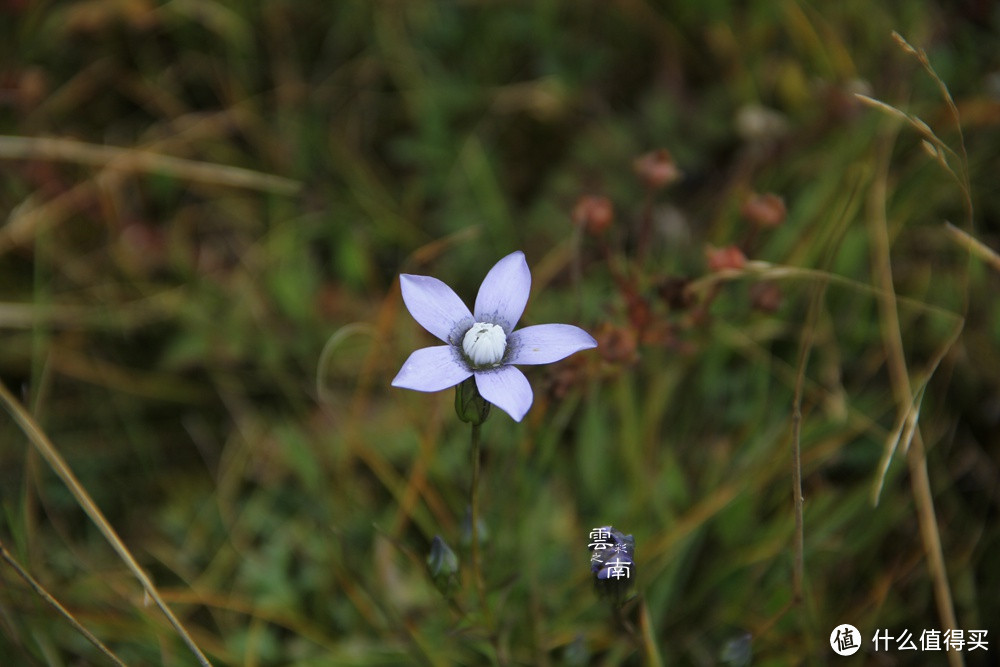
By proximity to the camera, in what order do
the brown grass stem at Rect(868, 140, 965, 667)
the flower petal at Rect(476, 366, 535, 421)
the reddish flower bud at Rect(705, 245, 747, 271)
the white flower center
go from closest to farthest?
the flower petal at Rect(476, 366, 535, 421) < the white flower center < the reddish flower bud at Rect(705, 245, 747, 271) < the brown grass stem at Rect(868, 140, 965, 667)

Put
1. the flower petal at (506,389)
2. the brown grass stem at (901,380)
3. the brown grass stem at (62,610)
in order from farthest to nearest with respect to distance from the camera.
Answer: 1. the brown grass stem at (901,380)
2. the brown grass stem at (62,610)
3. the flower petal at (506,389)

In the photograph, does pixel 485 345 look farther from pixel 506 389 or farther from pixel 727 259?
pixel 727 259

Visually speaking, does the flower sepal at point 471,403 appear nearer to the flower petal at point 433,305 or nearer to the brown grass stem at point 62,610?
the flower petal at point 433,305

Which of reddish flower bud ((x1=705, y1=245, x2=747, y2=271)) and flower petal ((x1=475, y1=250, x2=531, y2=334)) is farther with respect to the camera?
reddish flower bud ((x1=705, y1=245, x2=747, y2=271))

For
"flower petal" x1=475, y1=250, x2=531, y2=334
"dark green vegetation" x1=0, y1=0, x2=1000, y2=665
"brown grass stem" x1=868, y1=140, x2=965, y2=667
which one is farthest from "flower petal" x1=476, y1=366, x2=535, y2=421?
"brown grass stem" x1=868, y1=140, x2=965, y2=667

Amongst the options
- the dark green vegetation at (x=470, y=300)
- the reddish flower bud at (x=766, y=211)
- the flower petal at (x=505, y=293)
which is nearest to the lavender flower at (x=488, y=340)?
the flower petal at (x=505, y=293)

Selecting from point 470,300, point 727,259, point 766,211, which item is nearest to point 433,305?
point 727,259

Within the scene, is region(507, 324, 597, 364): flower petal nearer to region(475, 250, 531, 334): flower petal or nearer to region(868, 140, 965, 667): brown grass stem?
region(475, 250, 531, 334): flower petal
